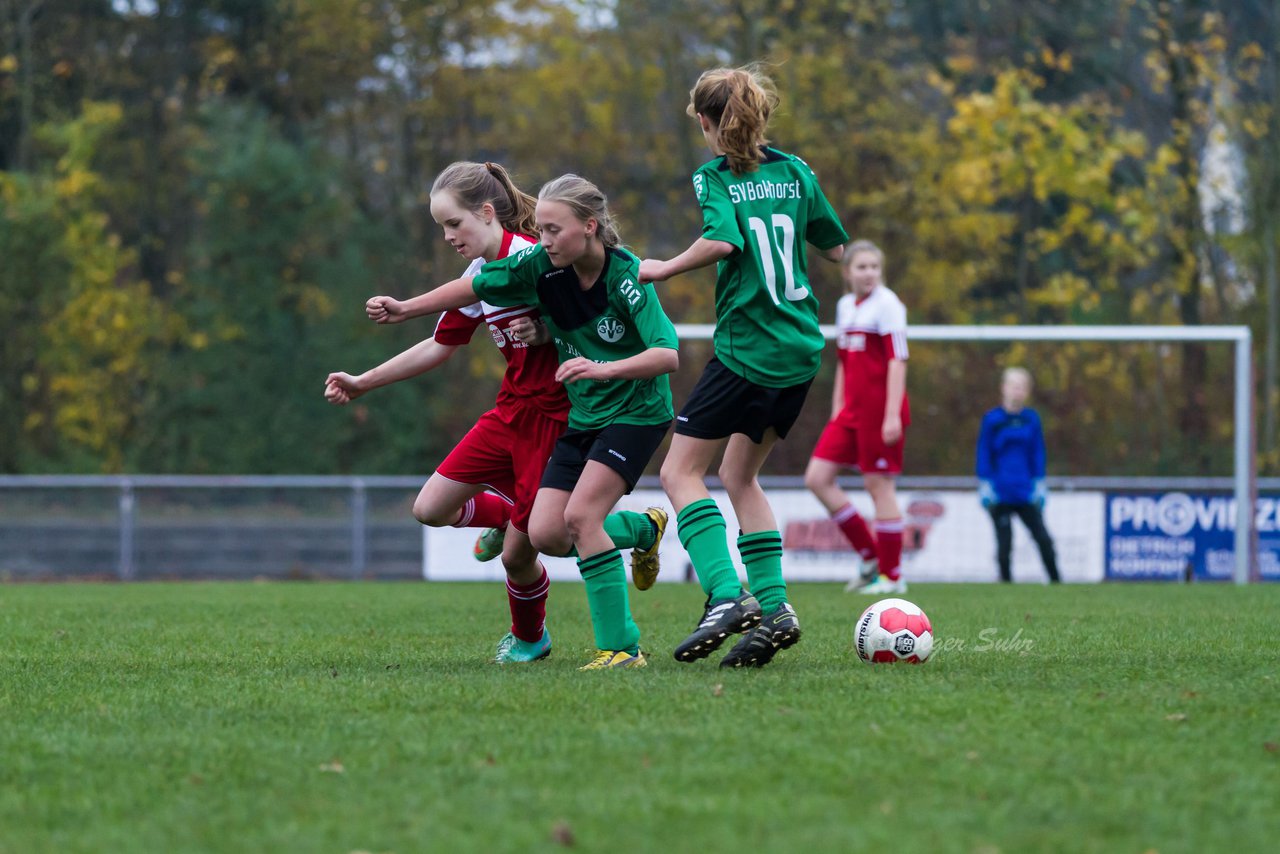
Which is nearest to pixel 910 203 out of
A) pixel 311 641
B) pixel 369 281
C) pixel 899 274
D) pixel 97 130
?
pixel 899 274

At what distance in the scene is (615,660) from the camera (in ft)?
17.4

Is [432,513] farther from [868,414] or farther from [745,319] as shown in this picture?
[868,414]

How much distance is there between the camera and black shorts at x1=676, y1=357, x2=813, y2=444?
17.4 feet

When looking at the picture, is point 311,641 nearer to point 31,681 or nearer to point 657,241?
point 31,681

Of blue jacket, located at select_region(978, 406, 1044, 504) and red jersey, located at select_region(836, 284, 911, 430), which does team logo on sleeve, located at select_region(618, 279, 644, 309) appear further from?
blue jacket, located at select_region(978, 406, 1044, 504)

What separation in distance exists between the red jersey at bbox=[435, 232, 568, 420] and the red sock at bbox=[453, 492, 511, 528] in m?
0.49

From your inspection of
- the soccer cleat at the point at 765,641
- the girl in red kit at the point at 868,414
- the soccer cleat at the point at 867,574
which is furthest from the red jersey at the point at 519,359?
the soccer cleat at the point at 867,574

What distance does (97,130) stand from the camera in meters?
24.4

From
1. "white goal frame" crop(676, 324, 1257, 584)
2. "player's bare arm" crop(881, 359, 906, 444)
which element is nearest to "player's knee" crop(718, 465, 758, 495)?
"player's bare arm" crop(881, 359, 906, 444)

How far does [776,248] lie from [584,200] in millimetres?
680

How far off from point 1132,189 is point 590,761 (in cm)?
1922

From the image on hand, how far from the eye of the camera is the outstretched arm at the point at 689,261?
4.95 metres

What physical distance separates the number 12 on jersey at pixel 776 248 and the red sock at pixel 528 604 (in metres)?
1.36

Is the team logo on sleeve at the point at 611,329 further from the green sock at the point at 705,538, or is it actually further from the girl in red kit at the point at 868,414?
the girl in red kit at the point at 868,414
